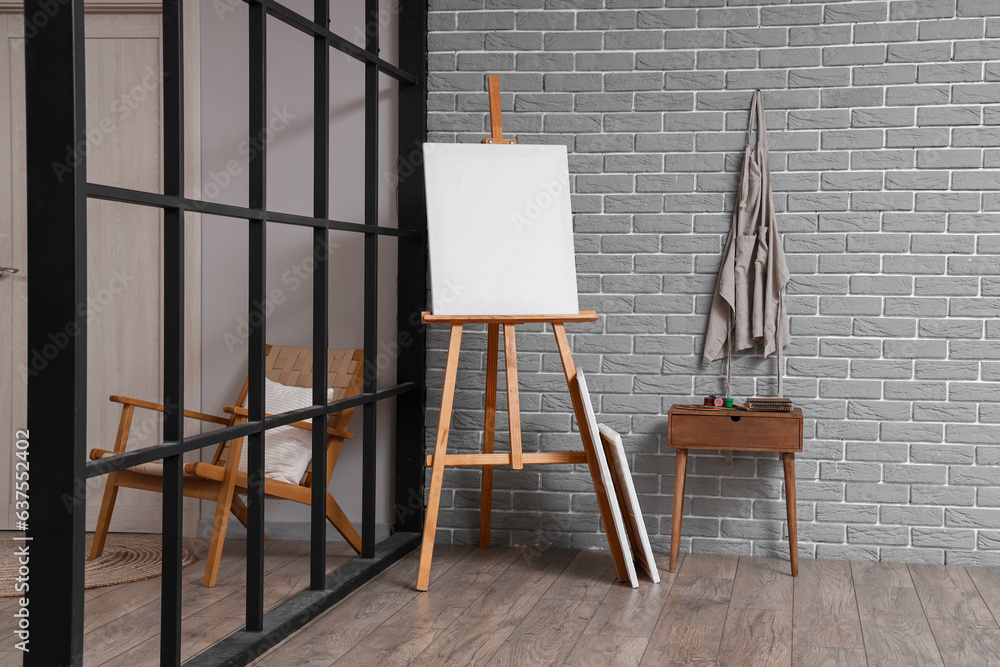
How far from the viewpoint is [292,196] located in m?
3.57

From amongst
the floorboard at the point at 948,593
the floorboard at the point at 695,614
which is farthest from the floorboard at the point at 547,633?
the floorboard at the point at 948,593

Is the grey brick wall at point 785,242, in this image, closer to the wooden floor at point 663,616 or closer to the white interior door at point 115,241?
the wooden floor at point 663,616

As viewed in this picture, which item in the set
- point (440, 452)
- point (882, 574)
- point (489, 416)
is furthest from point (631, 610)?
point (882, 574)

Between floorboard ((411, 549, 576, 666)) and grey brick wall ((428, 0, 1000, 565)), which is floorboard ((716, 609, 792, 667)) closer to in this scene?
floorboard ((411, 549, 576, 666))

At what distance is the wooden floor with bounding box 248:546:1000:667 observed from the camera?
2357 mm

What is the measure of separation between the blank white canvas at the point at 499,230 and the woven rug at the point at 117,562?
4.41 feet

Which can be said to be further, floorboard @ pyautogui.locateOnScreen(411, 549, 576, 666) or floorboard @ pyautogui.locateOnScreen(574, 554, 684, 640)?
floorboard @ pyautogui.locateOnScreen(574, 554, 684, 640)

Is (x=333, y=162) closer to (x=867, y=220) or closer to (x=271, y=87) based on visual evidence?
(x=271, y=87)

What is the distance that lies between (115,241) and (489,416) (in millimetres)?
1694

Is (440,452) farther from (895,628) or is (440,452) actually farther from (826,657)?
(895,628)

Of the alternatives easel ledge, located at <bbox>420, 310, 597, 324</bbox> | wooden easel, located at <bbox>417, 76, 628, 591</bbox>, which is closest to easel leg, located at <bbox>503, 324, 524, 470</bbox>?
wooden easel, located at <bbox>417, 76, 628, 591</bbox>

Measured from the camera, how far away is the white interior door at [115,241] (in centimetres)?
367

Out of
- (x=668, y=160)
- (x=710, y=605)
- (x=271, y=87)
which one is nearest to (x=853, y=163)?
(x=668, y=160)

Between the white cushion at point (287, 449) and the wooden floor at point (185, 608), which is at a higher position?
the white cushion at point (287, 449)
